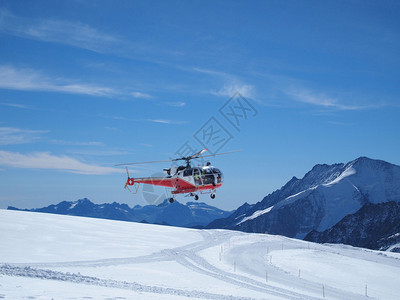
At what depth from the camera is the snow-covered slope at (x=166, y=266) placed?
973 inches

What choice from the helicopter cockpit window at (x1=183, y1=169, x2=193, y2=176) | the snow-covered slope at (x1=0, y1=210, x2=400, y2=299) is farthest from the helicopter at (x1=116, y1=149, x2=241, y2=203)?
the snow-covered slope at (x1=0, y1=210, x2=400, y2=299)

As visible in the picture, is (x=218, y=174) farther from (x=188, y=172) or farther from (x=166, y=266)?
(x=166, y=266)

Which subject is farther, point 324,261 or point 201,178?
point 324,261

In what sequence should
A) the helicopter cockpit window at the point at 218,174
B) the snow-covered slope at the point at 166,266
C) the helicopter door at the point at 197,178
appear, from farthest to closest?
the helicopter cockpit window at the point at 218,174, the helicopter door at the point at 197,178, the snow-covered slope at the point at 166,266

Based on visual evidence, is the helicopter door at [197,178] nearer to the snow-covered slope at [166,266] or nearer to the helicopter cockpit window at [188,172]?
the helicopter cockpit window at [188,172]

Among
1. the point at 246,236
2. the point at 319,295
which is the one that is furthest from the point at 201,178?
the point at 246,236

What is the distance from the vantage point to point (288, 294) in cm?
3142

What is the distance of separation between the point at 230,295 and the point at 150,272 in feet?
27.8

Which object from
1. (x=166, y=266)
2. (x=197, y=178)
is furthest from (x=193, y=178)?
A: (x=166, y=266)

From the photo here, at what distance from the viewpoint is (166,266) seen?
3716 cm

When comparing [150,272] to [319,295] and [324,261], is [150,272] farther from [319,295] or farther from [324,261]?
[324,261]

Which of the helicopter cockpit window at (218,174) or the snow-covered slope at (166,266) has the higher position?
the helicopter cockpit window at (218,174)

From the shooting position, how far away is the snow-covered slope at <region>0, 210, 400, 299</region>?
24.7 metres

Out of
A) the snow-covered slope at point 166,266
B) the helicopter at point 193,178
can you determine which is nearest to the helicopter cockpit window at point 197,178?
the helicopter at point 193,178
